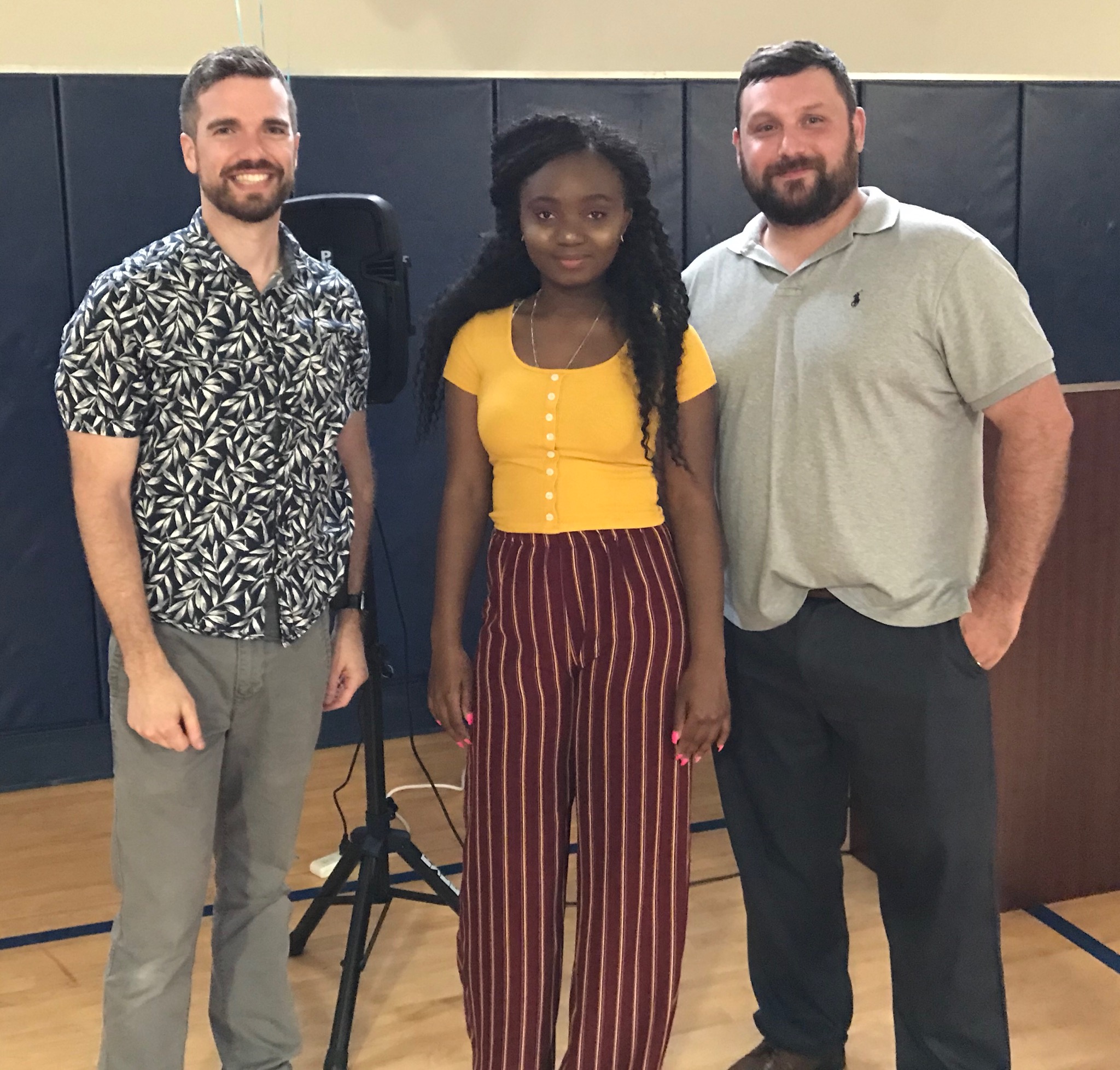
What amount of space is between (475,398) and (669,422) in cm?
29

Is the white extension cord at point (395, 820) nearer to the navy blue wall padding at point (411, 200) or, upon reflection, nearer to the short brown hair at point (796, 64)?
the navy blue wall padding at point (411, 200)

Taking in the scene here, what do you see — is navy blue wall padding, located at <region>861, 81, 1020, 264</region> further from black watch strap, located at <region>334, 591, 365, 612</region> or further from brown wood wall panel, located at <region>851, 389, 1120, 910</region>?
black watch strap, located at <region>334, 591, 365, 612</region>

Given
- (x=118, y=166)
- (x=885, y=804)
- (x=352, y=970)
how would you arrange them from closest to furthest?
(x=885, y=804), (x=352, y=970), (x=118, y=166)

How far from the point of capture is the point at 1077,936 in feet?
8.46

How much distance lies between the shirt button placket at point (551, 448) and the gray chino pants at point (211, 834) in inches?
17.5

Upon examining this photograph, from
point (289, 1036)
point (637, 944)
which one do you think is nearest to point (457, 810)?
point (289, 1036)

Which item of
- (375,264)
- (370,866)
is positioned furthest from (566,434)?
(370,866)

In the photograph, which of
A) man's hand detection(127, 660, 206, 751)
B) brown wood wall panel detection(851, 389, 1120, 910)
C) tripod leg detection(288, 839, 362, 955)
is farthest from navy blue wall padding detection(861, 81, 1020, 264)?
man's hand detection(127, 660, 206, 751)

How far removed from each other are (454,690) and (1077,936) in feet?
5.40

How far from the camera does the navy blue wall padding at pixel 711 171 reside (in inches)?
161

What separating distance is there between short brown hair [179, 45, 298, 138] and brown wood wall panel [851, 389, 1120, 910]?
1.72 meters

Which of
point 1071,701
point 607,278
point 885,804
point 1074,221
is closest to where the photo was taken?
point 607,278

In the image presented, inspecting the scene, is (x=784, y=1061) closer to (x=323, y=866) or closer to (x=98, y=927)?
(x=323, y=866)

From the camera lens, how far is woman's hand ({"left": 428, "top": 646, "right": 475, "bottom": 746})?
1.75m
